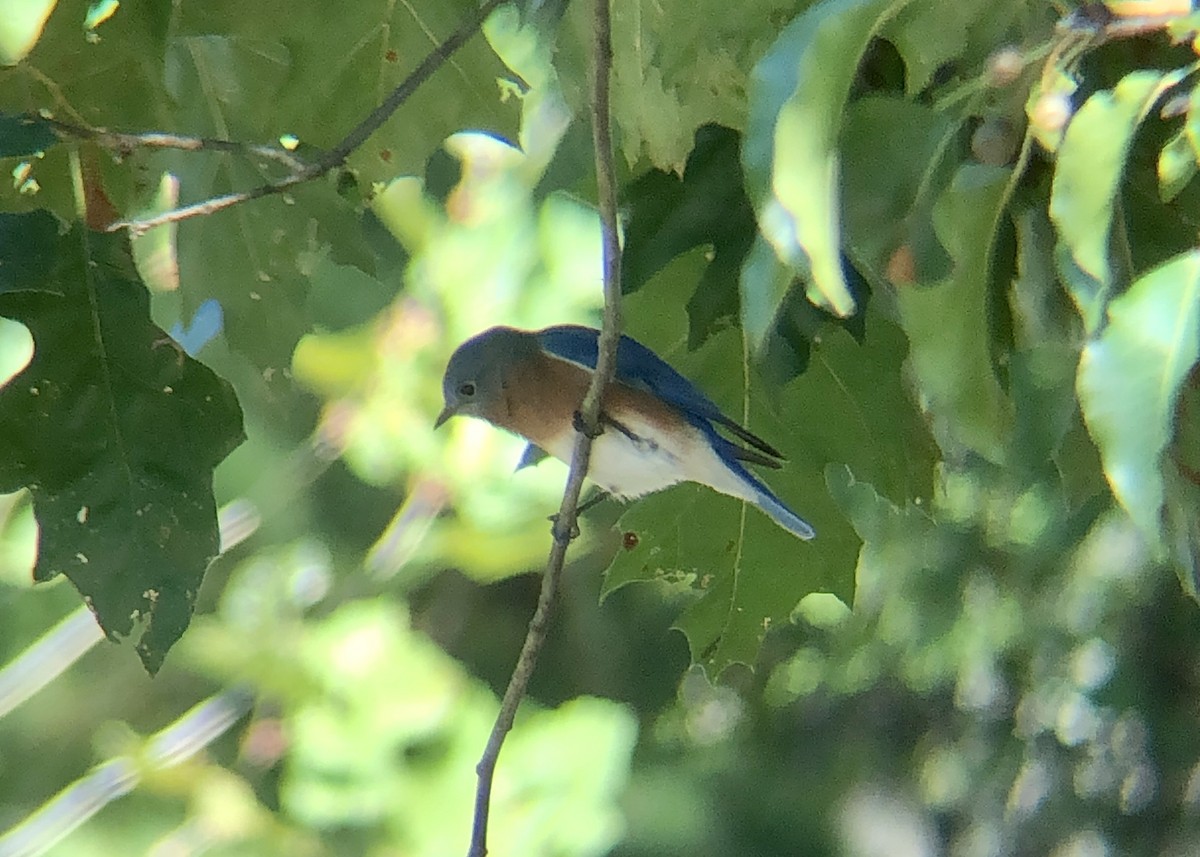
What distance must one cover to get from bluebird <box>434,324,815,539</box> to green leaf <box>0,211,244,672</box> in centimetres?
27

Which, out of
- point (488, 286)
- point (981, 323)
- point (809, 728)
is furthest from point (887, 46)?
point (809, 728)

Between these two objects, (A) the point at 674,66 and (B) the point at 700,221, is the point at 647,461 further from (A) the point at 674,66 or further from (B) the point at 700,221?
(A) the point at 674,66

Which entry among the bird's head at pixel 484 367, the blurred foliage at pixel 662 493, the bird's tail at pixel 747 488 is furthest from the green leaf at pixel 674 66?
the bird's head at pixel 484 367

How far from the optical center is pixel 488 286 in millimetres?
1615

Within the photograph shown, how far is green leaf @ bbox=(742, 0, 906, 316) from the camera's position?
403mm

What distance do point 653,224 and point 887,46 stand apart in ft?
0.59

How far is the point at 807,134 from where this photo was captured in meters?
0.43

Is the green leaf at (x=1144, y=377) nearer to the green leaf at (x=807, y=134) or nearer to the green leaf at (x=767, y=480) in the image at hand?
the green leaf at (x=807, y=134)

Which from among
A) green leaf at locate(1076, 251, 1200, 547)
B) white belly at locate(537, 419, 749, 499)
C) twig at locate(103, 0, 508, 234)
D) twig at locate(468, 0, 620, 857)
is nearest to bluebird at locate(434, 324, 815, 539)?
white belly at locate(537, 419, 749, 499)

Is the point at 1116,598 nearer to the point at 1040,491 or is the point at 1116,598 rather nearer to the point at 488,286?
the point at 1040,491

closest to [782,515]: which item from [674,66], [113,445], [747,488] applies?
[747,488]

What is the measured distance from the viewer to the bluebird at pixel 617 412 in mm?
938

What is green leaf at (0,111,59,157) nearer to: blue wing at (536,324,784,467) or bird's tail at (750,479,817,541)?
blue wing at (536,324,784,467)

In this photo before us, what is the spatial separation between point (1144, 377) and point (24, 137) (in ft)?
1.77
